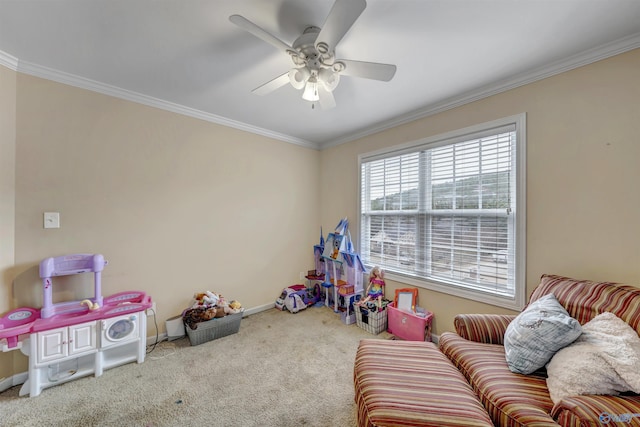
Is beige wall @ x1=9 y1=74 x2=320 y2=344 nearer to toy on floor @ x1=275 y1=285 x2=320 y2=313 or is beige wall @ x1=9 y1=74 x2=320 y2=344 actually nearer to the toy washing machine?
toy on floor @ x1=275 y1=285 x2=320 y2=313

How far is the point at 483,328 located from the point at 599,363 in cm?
60

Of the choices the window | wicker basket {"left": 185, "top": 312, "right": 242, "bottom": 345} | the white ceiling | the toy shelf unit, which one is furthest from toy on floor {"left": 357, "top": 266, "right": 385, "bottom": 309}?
the toy shelf unit

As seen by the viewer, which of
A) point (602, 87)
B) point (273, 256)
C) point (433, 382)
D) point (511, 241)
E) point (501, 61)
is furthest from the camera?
point (273, 256)

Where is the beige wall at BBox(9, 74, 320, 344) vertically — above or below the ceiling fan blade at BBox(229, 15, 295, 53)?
below

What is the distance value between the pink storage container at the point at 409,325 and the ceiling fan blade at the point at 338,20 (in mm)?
2392

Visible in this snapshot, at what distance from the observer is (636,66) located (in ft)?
5.05

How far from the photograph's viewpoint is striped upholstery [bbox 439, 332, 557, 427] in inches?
41.5

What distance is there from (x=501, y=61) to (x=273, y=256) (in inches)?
121

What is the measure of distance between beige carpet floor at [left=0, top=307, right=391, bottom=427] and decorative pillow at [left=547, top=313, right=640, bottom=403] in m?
1.14

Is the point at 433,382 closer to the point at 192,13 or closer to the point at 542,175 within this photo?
the point at 542,175

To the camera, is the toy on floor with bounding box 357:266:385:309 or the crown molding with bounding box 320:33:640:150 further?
the toy on floor with bounding box 357:266:385:309

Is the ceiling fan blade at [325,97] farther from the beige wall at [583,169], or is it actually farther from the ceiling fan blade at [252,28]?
the beige wall at [583,169]

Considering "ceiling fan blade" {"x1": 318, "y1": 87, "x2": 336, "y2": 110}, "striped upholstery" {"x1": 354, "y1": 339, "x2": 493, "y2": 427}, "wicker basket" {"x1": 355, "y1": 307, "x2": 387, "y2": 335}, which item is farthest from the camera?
"wicker basket" {"x1": 355, "y1": 307, "x2": 387, "y2": 335}

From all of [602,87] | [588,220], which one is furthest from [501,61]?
[588,220]
